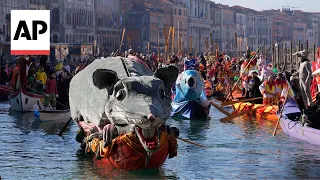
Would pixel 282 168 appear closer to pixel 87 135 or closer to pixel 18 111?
pixel 87 135

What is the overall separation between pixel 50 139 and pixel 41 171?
4.77 metres

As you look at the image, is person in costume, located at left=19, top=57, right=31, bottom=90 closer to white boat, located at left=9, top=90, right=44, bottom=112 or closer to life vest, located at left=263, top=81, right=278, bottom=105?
white boat, located at left=9, top=90, right=44, bottom=112

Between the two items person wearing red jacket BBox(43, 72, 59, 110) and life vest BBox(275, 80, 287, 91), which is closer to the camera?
person wearing red jacket BBox(43, 72, 59, 110)

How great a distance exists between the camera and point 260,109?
27328 mm

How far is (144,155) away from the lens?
14.9 metres

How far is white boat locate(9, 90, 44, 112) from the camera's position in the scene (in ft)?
92.5

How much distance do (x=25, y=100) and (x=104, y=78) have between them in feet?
45.4

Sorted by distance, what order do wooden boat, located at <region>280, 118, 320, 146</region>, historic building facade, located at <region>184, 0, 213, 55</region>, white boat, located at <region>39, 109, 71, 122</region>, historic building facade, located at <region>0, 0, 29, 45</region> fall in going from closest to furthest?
wooden boat, located at <region>280, 118, 320, 146</region> → white boat, located at <region>39, 109, 71, 122</region> → historic building facade, located at <region>0, 0, 29, 45</region> → historic building facade, located at <region>184, 0, 213, 55</region>

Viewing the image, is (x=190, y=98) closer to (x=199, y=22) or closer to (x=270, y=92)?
(x=270, y=92)

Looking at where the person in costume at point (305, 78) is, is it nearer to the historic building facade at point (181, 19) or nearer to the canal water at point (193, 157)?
the canal water at point (193, 157)

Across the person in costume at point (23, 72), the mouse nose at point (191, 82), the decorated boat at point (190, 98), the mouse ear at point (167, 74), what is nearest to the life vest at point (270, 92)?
the decorated boat at point (190, 98)

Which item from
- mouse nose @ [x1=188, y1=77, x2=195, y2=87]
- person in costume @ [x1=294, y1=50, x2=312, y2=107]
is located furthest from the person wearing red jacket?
person in costume @ [x1=294, y1=50, x2=312, y2=107]

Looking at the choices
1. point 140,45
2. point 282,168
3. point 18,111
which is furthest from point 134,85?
point 140,45

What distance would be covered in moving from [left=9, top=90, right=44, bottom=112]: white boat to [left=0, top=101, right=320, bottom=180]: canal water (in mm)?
3535
